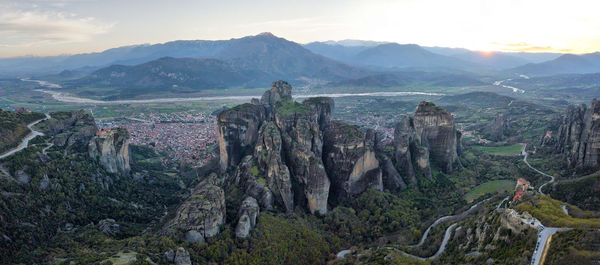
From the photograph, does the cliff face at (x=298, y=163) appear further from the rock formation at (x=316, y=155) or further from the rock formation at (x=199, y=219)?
the rock formation at (x=199, y=219)

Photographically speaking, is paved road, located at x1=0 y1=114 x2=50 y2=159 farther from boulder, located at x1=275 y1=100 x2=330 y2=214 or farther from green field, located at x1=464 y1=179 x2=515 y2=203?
green field, located at x1=464 y1=179 x2=515 y2=203

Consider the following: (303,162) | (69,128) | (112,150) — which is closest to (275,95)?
(303,162)

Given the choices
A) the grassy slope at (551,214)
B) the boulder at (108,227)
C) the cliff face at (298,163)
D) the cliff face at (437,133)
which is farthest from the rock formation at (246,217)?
the cliff face at (437,133)

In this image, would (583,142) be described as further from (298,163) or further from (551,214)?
(298,163)

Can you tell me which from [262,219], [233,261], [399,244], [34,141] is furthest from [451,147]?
[34,141]

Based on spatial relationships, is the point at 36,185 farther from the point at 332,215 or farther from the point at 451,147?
the point at 451,147

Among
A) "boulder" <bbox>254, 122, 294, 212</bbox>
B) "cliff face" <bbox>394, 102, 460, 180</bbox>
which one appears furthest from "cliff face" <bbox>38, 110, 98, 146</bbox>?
"cliff face" <bbox>394, 102, 460, 180</bbox>
